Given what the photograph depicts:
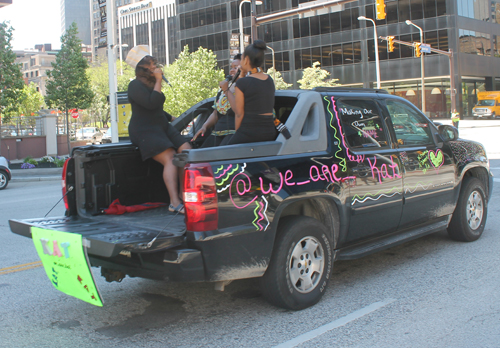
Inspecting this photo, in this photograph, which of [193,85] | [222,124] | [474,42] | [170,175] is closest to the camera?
[170,175]

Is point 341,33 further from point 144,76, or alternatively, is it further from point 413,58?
point 144,76

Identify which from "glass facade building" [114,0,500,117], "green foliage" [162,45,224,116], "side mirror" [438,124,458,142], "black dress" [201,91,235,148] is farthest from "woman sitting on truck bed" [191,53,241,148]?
"glass facade building" [114,0,500,117]

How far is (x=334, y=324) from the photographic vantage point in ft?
12.5

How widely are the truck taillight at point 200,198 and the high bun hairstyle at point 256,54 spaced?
1.41 metres

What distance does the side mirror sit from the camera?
5.80 meters

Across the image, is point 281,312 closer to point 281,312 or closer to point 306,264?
point 281,312

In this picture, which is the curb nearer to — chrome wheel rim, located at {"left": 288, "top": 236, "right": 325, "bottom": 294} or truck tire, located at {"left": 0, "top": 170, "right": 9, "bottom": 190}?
truck tire, located at {"left": 0, "top": 170, "right": 9, "bottom": 190}

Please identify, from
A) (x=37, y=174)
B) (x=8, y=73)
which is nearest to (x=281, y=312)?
(x=37, y=174)

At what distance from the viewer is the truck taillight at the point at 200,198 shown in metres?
3.51

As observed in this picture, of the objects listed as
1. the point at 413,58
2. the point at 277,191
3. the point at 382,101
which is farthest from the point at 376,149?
the point at 413,58

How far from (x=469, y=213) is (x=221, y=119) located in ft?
10.8

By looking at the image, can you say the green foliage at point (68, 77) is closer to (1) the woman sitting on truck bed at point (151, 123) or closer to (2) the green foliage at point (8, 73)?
(2) the green foliage at point (8, 73)

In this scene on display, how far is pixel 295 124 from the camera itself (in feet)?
14.1

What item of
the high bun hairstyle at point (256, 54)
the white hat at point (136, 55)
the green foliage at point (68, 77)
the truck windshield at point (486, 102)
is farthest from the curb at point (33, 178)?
the truck windshield at point (486, 102)
